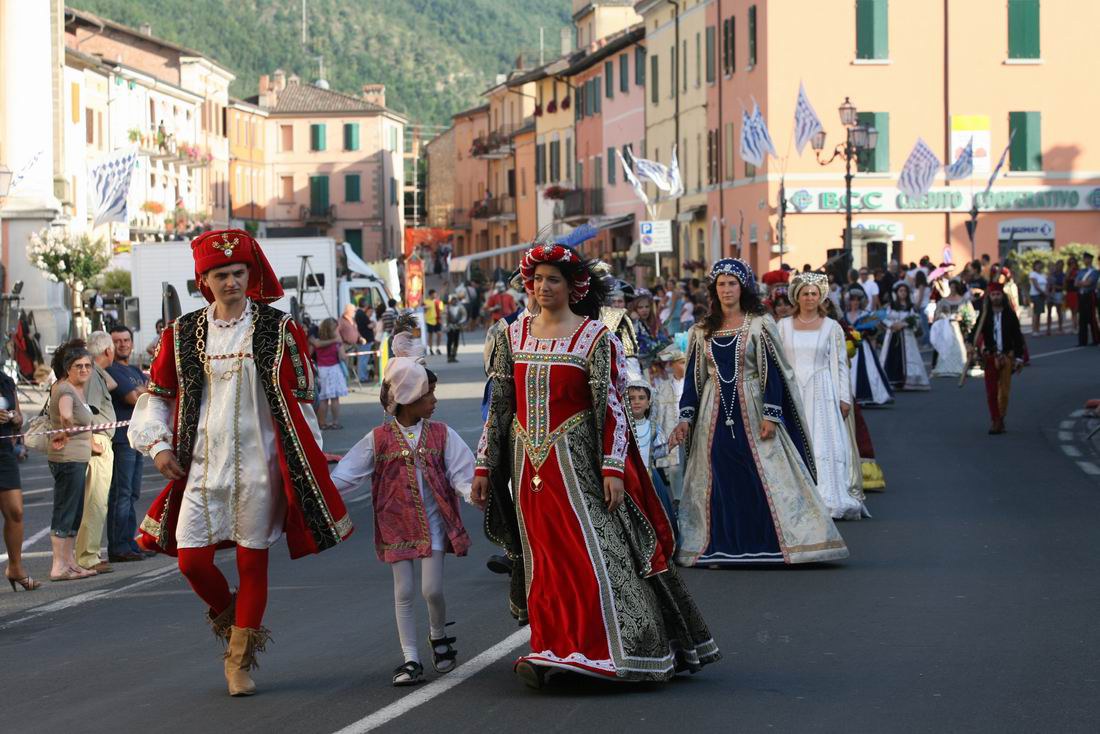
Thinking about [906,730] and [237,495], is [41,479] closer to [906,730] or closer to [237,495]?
[237,495]

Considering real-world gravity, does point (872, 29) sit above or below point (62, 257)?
above

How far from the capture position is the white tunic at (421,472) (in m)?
7.80

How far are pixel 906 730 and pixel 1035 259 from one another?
37.9 m

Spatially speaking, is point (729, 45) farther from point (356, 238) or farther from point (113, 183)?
point (356, 238)

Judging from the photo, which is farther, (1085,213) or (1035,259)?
(1085,213)

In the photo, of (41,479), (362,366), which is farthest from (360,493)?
(362,366)

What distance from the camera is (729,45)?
53.2 m

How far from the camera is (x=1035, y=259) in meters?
43.2

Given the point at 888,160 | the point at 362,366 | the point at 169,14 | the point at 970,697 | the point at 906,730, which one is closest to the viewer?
the point at 906,730

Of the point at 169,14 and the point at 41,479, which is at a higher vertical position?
the point at 169,14

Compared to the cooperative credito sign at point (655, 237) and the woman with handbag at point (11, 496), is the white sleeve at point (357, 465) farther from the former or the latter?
the cooperative credito sign at point (655, 237)

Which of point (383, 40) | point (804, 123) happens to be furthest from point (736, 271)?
point (383, 40)

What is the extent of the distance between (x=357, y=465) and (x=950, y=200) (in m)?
43.4

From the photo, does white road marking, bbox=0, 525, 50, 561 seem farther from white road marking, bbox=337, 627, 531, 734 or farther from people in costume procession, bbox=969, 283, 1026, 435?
people in costume procession, bbox=969, 283, 1026, 435
